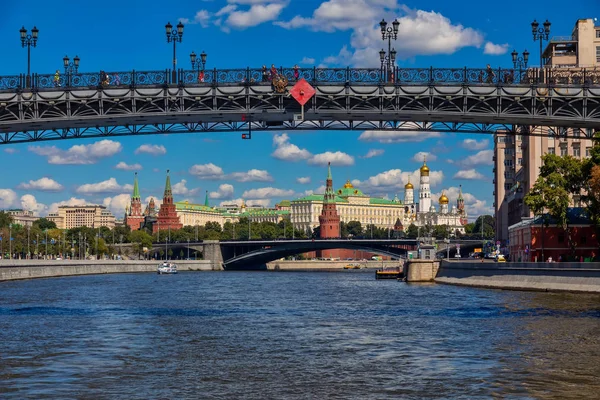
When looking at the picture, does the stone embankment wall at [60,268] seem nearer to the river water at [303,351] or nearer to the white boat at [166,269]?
the white boat at [166,269]

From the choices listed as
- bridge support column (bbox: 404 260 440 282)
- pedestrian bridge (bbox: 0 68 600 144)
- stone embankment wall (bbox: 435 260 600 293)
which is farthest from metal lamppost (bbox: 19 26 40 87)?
bridge support column (bbox: 404 260 440 282)

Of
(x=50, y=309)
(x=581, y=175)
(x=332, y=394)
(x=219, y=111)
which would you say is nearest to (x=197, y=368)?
(x=332, y=394)

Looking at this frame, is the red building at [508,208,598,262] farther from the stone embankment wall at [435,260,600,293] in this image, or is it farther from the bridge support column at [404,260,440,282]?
the bridge support column at [404,260,440,282]

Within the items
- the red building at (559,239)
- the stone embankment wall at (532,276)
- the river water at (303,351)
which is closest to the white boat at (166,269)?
the stone embankment wall at (532,276)

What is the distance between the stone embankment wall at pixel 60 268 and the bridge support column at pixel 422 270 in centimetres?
4788

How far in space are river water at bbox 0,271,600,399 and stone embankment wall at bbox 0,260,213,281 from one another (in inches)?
2041

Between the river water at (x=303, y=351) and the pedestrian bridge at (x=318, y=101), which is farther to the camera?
the pedestrian bridge at (x=318, y=101)

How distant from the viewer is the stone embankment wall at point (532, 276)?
73.7 metres

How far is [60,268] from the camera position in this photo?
455 feet

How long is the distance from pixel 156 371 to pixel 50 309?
31.4 metres

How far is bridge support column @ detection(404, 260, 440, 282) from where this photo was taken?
116 m

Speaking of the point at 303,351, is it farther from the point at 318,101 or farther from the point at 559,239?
the point at 559,239

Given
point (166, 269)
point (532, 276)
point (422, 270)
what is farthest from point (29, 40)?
point (166, 269)

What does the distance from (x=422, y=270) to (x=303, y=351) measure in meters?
79.9
